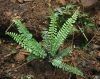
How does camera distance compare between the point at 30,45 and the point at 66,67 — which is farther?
the point at 30,45

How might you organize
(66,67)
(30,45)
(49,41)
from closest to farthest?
(66,67)
(30,45)
(49,41)

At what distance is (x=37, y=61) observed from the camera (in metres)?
4.23

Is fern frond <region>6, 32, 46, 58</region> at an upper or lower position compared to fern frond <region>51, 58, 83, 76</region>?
upper

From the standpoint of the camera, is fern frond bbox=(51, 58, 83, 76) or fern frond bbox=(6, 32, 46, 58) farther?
fern frond bbox=(6, 32, 46, 58)

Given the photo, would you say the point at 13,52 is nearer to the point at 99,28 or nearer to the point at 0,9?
the point at 0,9

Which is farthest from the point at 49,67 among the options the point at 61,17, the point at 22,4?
the point at 22,4

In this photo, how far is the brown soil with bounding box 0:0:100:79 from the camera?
411 centimetres

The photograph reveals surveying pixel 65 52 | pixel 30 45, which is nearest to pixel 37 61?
pixel 30 45

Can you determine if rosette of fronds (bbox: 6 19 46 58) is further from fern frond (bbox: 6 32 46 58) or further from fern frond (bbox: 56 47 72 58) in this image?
fern frond (bbox: 56 47 72 58)

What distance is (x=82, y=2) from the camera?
17.0ft

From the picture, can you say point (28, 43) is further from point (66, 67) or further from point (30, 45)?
point (66, 67)

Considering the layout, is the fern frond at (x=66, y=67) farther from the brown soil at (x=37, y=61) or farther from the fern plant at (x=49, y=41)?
the brown soil at (x=37, y=61)

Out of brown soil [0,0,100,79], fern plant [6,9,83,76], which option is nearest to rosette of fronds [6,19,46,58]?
fern plant [6,9,83,76]

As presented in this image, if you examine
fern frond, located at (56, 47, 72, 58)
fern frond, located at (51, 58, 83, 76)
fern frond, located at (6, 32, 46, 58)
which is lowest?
fern frond, located at (51, 58, 83, 76)
